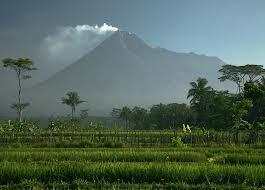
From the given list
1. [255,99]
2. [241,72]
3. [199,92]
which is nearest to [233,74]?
[241,72]

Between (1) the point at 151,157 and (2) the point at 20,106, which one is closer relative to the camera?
(1) the point at 151,157

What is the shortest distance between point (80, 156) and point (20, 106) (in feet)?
119

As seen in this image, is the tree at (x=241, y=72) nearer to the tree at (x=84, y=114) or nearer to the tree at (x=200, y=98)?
the tree at (x=200, y=98)

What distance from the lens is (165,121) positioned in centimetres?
7075

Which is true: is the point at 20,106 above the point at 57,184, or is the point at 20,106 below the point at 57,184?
above

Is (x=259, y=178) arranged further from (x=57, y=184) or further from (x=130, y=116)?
(x=130, y=116)

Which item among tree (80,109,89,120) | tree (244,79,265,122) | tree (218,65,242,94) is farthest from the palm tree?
tree (80,109,89,120)

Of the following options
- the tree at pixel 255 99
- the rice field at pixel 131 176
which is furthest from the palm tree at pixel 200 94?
the rice field at pixel 131 176

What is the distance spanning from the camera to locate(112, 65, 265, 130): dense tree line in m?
45.3

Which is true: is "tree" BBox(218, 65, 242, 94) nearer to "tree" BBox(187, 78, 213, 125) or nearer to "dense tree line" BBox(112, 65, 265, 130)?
"dense tree line" BBox(112, 65, 265, 130)

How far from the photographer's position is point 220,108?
50.8 metres

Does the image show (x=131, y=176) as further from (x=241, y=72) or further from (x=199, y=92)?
(x=241, y=72)

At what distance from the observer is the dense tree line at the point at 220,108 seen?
149ft

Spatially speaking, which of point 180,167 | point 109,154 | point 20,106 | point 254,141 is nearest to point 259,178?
point 180,167
